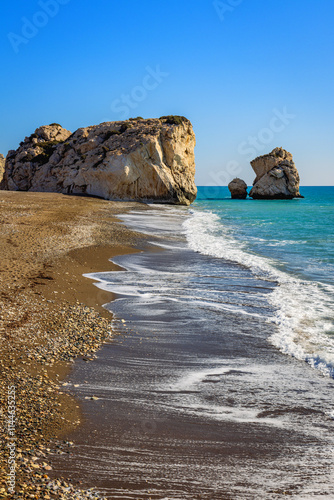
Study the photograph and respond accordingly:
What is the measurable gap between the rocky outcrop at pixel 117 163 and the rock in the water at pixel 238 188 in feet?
104

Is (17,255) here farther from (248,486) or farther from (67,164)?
(67,164)

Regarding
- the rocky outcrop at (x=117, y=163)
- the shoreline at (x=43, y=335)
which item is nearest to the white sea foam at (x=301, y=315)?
the shoreline at (x=43, y=335)

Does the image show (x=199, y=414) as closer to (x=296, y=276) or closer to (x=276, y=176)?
(x=296, y=276)

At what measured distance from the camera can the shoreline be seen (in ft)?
10.9

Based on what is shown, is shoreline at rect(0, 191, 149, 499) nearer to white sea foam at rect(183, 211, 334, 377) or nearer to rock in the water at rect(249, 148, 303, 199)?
→ white sea foam at rect(183, 211, 334, 377)

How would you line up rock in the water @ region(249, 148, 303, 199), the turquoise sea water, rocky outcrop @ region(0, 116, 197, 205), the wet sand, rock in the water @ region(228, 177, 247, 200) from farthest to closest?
rock in the water @ region(228, 177, 247, 200) → rock in the water @ region(249, 148, 303, 199) → rocky outcrop @ region(0, 116, 197, 205) → the turquoise sea water → the wet sand

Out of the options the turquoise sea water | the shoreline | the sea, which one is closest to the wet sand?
the sea

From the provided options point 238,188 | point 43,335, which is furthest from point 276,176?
point 43,335

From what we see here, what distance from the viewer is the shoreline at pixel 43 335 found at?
130 inches

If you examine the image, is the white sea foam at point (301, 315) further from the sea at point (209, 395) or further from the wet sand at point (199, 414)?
the wet sand at point (199, 414)

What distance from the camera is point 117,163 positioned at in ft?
141

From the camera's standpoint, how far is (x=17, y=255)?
430 inches

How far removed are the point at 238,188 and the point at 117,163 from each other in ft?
151

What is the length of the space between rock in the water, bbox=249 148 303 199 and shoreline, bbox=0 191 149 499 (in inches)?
2646
